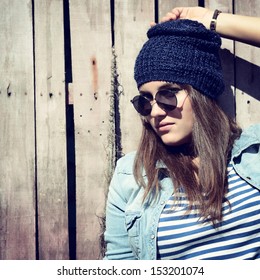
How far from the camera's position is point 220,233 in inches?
68.2

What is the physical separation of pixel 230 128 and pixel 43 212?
1.02 m

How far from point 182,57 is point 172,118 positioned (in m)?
0.26

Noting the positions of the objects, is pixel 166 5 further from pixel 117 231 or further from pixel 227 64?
pixel 117 231

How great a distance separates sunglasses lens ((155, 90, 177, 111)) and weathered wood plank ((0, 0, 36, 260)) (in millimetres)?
679

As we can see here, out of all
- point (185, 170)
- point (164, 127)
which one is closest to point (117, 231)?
point (185, 170)

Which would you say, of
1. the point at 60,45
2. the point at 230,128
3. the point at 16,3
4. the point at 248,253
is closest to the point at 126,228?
the point at 248,253

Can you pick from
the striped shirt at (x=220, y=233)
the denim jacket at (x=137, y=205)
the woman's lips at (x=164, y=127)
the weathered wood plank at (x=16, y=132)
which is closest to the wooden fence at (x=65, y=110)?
the weathered wood plank at (x=16, y=132)

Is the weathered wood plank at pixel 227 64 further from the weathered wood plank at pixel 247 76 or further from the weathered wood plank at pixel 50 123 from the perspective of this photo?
the weathered wood plank at pixel 50 123

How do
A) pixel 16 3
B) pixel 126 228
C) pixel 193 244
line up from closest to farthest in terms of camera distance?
pixel 193 244
pixel 126 228
pixel 16 3

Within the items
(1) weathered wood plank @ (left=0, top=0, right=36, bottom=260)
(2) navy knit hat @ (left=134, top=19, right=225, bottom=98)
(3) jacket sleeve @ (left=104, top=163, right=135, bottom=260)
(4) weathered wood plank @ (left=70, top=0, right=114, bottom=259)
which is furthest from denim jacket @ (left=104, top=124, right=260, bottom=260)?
(1) weathered wood plank @ (left=0, top=0, right=36, bottom=260)

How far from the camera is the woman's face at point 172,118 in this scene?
176 centimetres

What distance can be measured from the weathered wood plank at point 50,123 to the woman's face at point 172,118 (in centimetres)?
49
